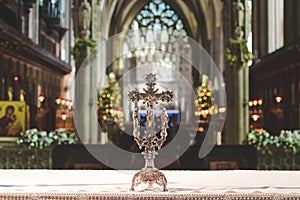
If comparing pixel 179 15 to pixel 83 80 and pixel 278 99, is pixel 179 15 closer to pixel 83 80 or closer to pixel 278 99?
pixel 278 99

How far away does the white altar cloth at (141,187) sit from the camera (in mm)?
3525

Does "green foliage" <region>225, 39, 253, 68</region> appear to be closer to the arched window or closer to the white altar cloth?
the white altar cloth

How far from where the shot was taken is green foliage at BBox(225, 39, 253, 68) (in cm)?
1527

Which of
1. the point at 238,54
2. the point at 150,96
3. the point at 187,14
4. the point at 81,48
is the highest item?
the point at 187,14

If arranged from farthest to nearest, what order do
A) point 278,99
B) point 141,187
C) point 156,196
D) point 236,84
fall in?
point 278,99 → point 236,84 → point 141,187 → point 156,196

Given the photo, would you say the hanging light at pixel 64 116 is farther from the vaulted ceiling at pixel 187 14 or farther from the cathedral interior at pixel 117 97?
the vaulted ceiling at pixel 187 14

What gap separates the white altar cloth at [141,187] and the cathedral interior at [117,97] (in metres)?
3.09

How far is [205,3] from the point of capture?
3078cm

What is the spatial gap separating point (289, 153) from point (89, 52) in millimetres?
7103

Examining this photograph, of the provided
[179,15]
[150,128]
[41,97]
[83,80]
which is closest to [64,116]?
[41,97]

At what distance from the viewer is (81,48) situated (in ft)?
53.6

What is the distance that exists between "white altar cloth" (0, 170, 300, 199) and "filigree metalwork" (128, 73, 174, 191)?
0.25ft

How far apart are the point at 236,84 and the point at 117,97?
12497 millimetres

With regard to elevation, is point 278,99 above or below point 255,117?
above
